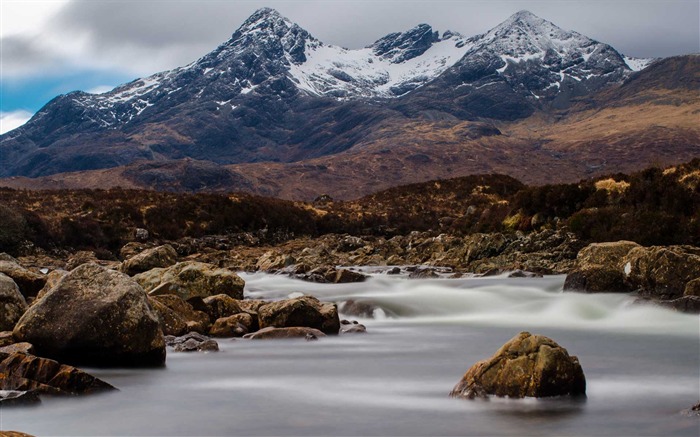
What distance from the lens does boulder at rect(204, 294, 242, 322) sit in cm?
1800

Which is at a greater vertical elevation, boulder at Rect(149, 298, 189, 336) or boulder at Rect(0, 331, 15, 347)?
boulder at Rect(149, 298, 189, 336)

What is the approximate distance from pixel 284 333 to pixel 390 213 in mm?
43164

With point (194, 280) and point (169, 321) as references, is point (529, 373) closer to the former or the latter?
point (169, 321)

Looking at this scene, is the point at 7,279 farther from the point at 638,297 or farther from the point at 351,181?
the point at 351,181

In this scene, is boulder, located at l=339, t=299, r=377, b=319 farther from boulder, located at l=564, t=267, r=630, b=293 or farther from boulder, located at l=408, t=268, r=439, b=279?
boulder, located at l=408, t=268, r=439, b=279

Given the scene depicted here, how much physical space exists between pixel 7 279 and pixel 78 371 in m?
6.16

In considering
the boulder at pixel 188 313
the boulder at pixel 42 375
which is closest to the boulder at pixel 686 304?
the boulder at pixel 188 313

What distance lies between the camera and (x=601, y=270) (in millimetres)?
21531

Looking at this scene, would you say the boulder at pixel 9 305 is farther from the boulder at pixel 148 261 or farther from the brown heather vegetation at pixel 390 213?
the brown heather vegetation at pixel 390 213

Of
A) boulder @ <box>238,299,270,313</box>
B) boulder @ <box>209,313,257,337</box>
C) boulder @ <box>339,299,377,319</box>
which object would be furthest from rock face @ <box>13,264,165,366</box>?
boulder @ <box>339,299,377,319</box>

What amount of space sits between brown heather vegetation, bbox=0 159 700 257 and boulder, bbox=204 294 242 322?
16870 mm

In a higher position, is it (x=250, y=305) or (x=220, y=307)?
(x=250, y=305)

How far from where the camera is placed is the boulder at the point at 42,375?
9.88 meters

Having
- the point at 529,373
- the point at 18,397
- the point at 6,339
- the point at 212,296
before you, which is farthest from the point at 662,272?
the point at 18,397
